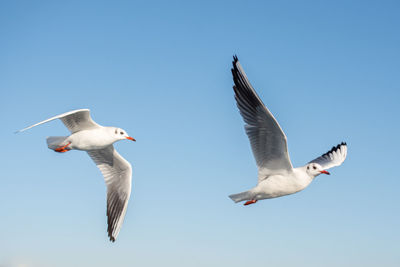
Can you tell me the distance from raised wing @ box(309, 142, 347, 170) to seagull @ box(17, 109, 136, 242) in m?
5.92

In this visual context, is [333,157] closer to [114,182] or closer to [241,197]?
[241,197]

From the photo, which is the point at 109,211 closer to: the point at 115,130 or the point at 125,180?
the point at 125,180

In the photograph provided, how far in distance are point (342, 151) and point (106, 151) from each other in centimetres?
782

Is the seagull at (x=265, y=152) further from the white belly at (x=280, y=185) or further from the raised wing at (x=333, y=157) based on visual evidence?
the raised wing at (x=333, y=157)

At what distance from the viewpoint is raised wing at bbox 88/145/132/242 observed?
13734 millimetres

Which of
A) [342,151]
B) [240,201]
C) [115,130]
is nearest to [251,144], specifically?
[240,201]

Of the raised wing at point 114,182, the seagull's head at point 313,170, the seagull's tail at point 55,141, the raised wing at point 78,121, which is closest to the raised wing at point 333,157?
the seagull's head at point 313,170

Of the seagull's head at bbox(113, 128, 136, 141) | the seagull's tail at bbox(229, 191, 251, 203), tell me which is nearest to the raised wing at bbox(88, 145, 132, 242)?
the seagull's head at bbox(113, 128, 136, 141)

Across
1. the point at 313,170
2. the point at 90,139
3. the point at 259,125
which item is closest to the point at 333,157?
the point at 313,170

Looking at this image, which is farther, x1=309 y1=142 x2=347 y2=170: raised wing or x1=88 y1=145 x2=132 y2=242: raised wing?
x1=309 y1=142 x2=347 y2=170: raised wing

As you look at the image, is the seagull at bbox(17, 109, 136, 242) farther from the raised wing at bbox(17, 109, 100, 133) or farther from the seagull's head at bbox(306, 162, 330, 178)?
the seagull's head at bbox(306, 162, 330, 178)

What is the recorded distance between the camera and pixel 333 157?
15.4 meters

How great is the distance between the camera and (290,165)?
10.9m

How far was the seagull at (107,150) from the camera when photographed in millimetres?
11984
